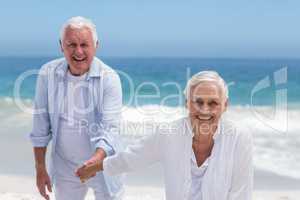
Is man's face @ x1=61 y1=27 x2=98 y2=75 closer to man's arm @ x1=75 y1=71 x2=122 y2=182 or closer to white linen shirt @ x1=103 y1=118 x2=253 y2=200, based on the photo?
man's arm @ x1=75 y1=71 x2=122 y2=182

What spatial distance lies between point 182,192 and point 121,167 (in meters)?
0.41

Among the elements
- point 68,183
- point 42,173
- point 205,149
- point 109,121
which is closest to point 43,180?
point 42,173

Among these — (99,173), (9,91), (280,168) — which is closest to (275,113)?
(280,168)

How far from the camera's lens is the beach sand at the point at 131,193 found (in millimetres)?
5922

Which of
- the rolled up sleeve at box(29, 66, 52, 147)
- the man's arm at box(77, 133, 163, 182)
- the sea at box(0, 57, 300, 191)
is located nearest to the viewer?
the man's arm at box(77, 133, 163, 182)

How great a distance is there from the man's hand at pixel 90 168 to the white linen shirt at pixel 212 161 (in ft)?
1.13

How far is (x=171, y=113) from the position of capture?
1466 centimetres

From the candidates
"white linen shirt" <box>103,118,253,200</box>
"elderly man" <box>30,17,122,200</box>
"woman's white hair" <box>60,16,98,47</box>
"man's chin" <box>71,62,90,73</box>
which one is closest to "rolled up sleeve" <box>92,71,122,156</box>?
"elderly man" <box>30,17,122,200</box>

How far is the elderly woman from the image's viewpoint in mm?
2797

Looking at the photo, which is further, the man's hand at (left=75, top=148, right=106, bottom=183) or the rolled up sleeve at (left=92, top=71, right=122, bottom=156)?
the rolled up sleeve at (left=92, top=71, right=122, bottom=156)

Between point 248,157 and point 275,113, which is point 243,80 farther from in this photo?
point 248,157

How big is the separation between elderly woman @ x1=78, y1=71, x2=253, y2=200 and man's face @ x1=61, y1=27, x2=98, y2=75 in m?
0.68

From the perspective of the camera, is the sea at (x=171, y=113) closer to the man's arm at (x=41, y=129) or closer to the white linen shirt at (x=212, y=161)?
the white linen shirt at (x=212, y=161)

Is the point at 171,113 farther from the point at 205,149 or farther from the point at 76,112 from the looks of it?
the point at 205,149
